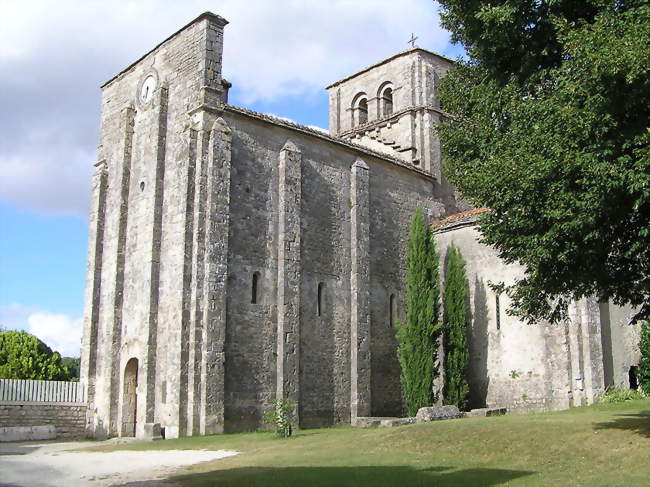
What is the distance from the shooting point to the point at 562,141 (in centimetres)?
1115

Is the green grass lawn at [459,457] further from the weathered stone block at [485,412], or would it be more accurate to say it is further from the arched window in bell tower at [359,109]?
the arched window in bell tower at [359,109]

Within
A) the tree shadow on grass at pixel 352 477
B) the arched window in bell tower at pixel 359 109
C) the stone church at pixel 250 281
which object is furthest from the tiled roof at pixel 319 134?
the tree shadow on grass at pixel 352 477

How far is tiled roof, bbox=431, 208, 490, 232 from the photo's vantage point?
27.0 m

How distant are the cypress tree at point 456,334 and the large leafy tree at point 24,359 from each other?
1774 cm

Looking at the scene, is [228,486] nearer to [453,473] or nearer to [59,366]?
[453,473]

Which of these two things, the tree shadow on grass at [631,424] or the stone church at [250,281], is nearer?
the tree shadow on grass at [631,424]

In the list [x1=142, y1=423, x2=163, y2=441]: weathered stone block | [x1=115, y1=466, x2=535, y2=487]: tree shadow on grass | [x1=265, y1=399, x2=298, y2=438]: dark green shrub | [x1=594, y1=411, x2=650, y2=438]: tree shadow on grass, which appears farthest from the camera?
[x1=142, y1=423, x2=163, y2=441]: weathered stone block

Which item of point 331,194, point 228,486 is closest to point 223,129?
point 331,194

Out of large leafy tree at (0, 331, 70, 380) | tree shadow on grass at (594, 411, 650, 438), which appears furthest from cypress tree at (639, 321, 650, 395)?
large leafy tree at (0, 331, 70, 380)

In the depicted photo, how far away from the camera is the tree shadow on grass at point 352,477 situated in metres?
10.7

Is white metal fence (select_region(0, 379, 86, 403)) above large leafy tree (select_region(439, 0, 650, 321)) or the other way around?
the other way around

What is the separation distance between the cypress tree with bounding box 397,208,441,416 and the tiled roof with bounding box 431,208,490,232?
2017mm

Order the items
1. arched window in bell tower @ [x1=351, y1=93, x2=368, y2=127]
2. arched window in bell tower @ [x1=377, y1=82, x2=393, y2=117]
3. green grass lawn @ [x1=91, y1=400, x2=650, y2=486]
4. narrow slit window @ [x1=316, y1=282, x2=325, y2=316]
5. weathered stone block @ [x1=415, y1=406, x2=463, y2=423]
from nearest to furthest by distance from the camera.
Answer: green grass lawn @ [x1=91, y1=400, x2=650, y2=486] → weathered stone block @ [x1=415, y1=406, x2=463, y2=423] → narrow slit window @ [x1=316, y1=282, x2=325, y2=316] → arched window in bell tower @ [x1=377, y1=82, x2=393, y2=117] → arched window in bell tower @ [x1=351, y1=93, x2=368, y2=127]

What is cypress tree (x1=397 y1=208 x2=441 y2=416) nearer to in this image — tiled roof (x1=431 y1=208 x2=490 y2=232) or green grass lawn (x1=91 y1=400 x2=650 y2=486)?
tiled roof (x1=431 y1=208 x2=490 y2=232)
